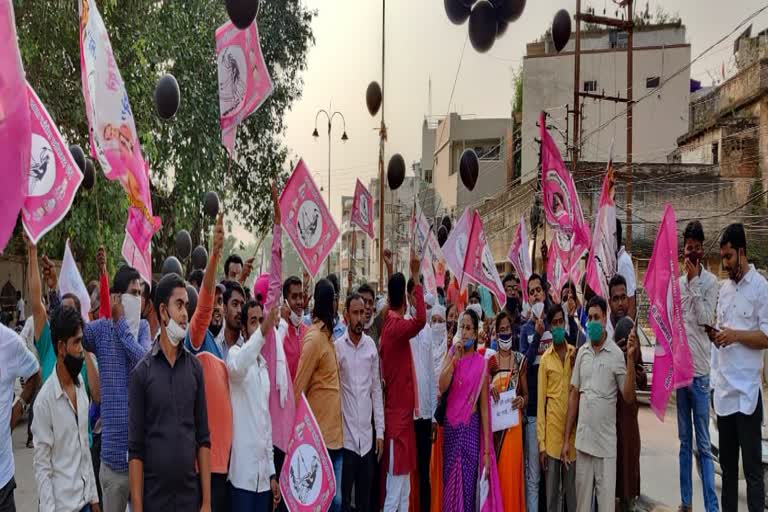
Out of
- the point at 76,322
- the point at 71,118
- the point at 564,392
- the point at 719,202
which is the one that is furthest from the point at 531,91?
the point at 76,322

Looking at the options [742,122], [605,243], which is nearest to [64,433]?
[605,243]

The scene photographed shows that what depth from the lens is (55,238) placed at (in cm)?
1312

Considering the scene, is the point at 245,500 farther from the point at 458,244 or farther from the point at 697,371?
A: the point at 458,244

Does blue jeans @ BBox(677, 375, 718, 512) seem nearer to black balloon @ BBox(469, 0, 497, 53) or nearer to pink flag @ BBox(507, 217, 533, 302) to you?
pink flag @ BBox(507, 217, 533, 302)

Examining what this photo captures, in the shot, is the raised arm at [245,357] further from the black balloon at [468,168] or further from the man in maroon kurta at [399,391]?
the black balloon at [468,168]

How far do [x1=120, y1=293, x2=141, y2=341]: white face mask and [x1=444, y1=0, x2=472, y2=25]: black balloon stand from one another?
4.89 m

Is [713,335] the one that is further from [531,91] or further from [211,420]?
[531,91]

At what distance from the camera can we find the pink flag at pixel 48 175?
15.7 ft

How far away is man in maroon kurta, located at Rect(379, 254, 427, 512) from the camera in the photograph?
5.95 m

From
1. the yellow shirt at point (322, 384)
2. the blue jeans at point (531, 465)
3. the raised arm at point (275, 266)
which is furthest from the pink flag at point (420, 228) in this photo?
the raised arm at point (275, 266)

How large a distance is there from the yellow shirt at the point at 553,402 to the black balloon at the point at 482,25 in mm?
3432

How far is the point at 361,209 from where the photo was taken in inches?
384

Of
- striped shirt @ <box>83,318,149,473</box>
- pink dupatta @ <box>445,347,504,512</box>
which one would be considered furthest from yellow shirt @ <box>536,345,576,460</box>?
striped shirt @ <box>83,318,149,473</box>

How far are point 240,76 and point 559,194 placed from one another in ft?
12.3
